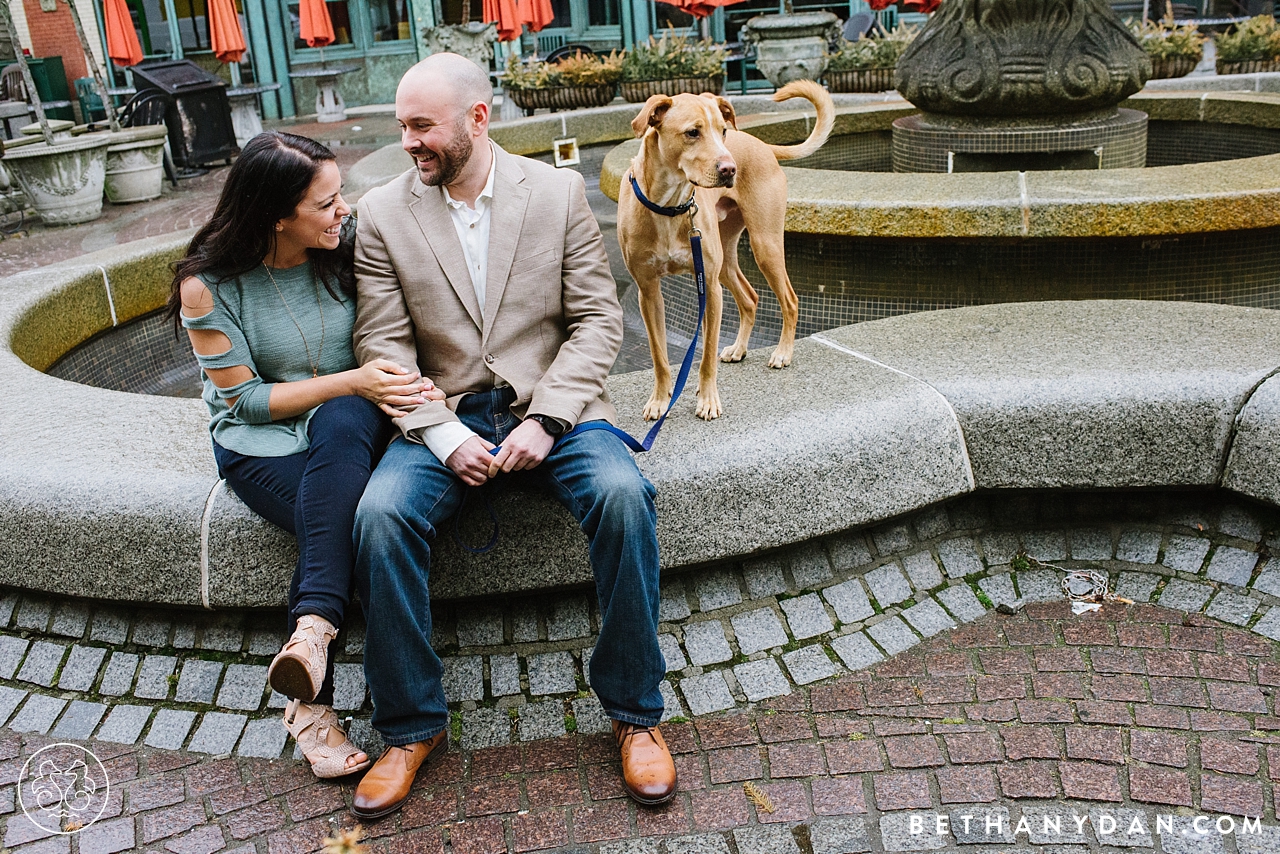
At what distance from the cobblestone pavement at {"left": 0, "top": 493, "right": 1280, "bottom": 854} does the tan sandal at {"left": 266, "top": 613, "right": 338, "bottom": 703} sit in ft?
1.19

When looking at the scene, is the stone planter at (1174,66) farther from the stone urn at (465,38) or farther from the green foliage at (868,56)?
the stone urn at (465,38)

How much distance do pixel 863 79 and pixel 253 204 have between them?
9740mm

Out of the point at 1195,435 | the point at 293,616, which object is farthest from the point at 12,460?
the point at 1195,435

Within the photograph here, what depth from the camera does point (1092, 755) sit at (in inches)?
111

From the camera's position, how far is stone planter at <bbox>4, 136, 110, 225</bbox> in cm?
1071

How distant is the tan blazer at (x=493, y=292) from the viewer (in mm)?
3160

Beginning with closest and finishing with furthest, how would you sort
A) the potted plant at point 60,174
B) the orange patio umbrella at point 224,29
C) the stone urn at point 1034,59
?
the stone urn at point 1034,59
the potted plant at point 60,174
the orange patio umbrella at point 224,29

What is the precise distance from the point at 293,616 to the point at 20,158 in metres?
9.95

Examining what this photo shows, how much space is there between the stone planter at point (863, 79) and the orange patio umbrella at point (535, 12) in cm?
493

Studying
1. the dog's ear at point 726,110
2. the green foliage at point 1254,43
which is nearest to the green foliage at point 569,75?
the green foliage at point 1254,43

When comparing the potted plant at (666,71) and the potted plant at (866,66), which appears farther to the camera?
the potted plant at (866,66)

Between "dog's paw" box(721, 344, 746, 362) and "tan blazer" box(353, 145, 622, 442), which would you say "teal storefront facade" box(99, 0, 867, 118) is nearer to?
"dog's paw" box(721, 344, 746, 362)

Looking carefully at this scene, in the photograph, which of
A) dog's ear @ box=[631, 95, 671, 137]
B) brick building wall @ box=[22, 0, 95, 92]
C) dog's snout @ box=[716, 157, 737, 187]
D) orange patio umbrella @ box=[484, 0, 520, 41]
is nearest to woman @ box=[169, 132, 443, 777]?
dog's ear @ box=[631, 95, 671, 137]

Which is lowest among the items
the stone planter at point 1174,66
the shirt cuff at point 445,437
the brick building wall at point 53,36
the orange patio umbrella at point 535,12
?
the shirt cuff at point 445,437
